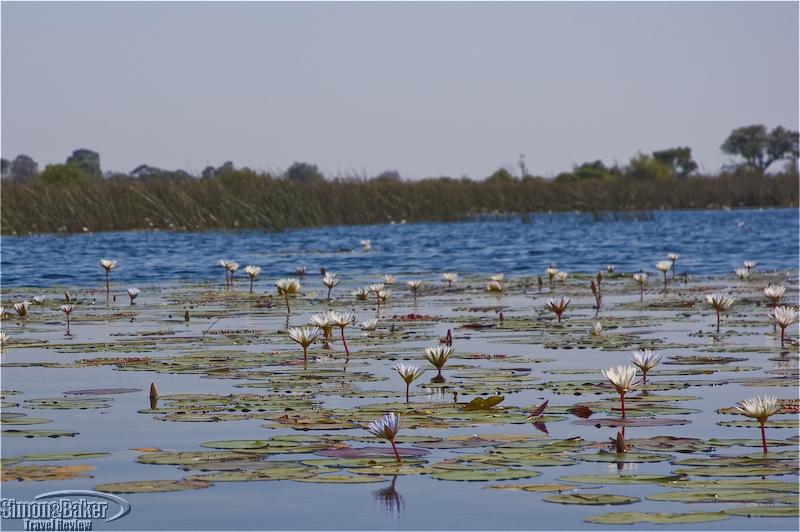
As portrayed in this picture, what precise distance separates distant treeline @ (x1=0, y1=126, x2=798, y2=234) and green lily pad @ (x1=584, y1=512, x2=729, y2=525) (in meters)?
28.7

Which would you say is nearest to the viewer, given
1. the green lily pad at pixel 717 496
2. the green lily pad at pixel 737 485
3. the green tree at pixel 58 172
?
the green lily pad at pixel 717 496

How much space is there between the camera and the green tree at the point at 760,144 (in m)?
112

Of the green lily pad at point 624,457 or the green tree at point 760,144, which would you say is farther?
the green tree at point 760,144

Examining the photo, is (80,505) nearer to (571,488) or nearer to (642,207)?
(571,488)

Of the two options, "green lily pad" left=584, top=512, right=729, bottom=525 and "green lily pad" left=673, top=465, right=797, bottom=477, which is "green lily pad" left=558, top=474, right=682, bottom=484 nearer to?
"green lily pad" left=673, top=465, right=797, bottom=477

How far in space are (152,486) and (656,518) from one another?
1679mm

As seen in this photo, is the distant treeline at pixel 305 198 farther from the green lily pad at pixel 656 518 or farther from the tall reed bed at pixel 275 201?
the green lily pad at pixel 656 518

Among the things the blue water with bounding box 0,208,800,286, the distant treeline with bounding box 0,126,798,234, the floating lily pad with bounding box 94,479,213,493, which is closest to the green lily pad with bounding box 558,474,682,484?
the floating lily pad with bounding box 94,479,213,493

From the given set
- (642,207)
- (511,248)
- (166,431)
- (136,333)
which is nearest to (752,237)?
(511,248)

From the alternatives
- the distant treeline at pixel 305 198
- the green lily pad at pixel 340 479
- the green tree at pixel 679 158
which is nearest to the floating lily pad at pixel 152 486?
the green lily pad at pixel 340 479

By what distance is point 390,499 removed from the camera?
416 cm

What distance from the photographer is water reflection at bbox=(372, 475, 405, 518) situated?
402cm

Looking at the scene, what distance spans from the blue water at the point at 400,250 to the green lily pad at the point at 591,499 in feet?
46.9

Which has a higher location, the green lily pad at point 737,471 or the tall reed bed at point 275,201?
the tall reed bed at point 275,201
